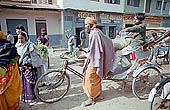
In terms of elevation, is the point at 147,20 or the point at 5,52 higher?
the point at 147,20

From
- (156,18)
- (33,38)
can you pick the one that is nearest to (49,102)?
(33,38)

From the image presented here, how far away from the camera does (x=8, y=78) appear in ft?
8.22

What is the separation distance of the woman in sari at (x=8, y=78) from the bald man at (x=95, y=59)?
142cm

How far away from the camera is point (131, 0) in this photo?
1755 cm

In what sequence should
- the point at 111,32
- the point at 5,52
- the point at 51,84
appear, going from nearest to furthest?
the point at 5,52 → the point at 51,84 → the point at 111,32

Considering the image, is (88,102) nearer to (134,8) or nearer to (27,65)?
(27,65)

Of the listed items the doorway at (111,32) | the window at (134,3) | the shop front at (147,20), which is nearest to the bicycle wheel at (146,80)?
the doorway at (111,32)

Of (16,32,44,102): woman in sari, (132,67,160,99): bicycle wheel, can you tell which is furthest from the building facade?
(132,67,160,99): bicycle wheel

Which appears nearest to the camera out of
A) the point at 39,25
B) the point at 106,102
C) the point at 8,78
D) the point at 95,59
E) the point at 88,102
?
the point at 8,78

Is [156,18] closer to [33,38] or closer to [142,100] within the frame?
[33,38]

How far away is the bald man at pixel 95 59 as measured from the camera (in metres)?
3.01

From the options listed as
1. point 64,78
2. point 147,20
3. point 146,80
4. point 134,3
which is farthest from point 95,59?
point 147,20

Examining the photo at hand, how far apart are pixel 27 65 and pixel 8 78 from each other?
1.91 feet

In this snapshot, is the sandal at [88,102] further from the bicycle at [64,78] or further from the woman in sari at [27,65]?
the woman in sari at [27,65]
